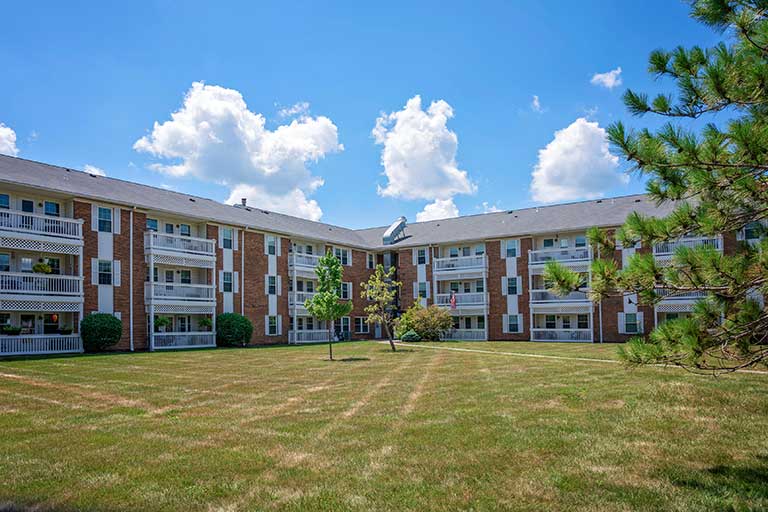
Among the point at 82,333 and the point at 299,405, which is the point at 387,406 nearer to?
the point at 299,405

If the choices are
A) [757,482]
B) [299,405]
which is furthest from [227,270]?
[757,482]

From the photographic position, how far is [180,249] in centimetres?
3191

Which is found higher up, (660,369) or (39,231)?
(39,231)

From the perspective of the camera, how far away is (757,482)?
634cm

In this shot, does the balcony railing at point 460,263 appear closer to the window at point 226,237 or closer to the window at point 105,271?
the window at point 226,237

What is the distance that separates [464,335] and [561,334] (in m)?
7.16

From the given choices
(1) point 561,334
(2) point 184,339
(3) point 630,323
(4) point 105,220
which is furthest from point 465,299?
(4) point 105,220

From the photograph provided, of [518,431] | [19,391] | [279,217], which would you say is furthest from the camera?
[279,217]

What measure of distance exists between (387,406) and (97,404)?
6.06 metres

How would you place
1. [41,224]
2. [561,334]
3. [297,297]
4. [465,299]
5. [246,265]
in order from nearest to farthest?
1. [41,224]
2. [246,265]
3. [561,334]
4. [297,297]
5. [465,299]

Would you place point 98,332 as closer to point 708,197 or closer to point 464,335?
point 464,335

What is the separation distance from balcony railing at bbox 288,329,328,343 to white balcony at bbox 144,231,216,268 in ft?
26.8

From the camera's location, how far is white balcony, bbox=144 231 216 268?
30641 millimetres

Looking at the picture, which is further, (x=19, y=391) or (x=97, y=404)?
(x=19, y=391)
